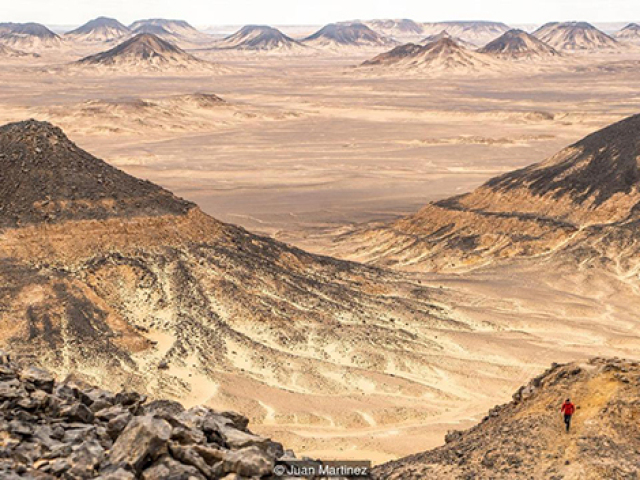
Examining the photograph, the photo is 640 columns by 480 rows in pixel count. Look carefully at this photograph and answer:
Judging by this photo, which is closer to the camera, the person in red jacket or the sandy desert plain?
the person in red jacket

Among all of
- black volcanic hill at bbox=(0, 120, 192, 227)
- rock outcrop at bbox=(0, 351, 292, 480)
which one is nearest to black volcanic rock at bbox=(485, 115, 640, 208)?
black volcanic hill at bbox=(0, 120, 192, 227)

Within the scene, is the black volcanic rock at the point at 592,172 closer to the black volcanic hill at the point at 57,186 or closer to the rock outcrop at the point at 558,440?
the black volcanic hill at the point at 57,186

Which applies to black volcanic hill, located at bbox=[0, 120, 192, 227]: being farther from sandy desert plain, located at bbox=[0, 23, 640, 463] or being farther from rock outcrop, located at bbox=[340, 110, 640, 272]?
rock outcrop, located at bbox=[340, 110, 640, 272]

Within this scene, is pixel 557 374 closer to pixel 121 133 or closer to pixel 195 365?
pixel 195 365

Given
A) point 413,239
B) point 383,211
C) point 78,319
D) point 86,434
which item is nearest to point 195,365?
point 78,319

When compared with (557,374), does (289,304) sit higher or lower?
lower

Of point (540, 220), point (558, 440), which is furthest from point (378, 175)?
point (558, 440)

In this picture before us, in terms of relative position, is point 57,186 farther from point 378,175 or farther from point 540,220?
point 378,175
